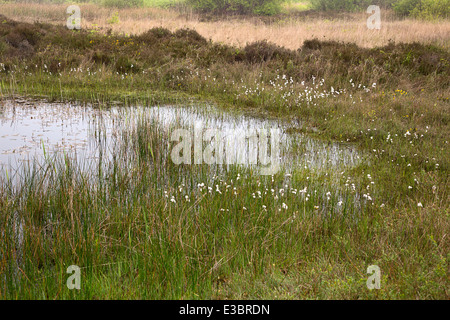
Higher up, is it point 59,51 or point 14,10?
point 14,10

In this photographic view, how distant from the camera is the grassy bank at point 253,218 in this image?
2898 mm

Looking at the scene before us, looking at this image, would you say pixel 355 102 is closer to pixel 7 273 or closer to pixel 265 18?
pixel 7 273

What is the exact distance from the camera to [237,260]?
334cm

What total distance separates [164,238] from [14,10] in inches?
1273
